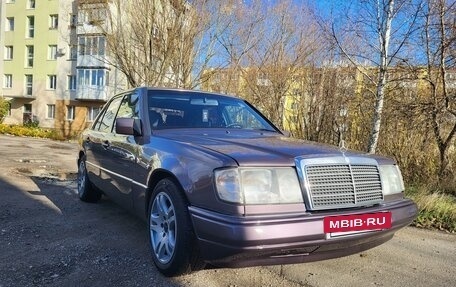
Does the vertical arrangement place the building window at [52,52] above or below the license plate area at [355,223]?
above

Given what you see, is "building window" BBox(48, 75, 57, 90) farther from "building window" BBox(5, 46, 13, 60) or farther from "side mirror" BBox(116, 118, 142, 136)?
"side mirror" BBox(116, 118, 142, 136)

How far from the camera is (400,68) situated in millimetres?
8703

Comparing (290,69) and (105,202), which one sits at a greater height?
(290,69)

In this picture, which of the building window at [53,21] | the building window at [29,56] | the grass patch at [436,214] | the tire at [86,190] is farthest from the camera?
the building window at [29,56]

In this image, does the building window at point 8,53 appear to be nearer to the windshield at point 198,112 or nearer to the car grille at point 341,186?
the windshield at point 198,112

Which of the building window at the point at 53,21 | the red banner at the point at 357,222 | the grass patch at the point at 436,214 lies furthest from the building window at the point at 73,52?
the red banner at the point at 357,222

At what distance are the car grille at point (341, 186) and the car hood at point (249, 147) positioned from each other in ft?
0.44

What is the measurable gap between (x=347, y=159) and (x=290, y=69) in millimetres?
10952

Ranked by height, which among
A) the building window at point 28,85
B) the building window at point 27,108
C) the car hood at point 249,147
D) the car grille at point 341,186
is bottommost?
the car grille at point 341,186

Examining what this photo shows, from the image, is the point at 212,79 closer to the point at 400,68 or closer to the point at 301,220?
the point at 400,68

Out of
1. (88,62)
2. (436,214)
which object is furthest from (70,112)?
(436,214)

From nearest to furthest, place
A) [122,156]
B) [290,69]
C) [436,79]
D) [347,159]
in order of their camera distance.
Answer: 1. [347,159]
2. [122,156]
3. [436,79]
4. [290,69]

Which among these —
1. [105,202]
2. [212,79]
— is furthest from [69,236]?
[212,79]

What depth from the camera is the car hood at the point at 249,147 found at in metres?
2.74
